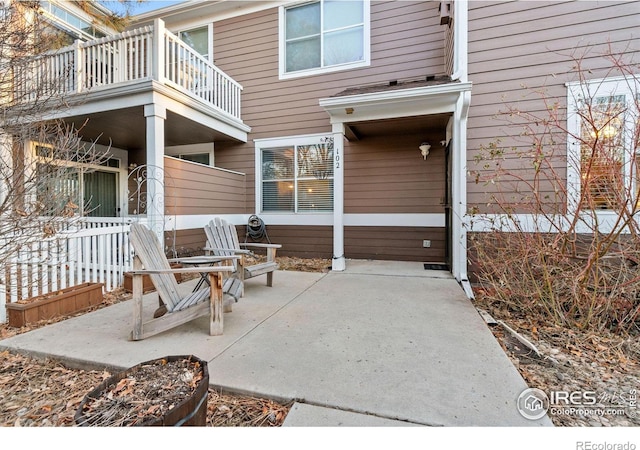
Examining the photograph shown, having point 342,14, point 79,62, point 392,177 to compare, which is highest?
point 342,14

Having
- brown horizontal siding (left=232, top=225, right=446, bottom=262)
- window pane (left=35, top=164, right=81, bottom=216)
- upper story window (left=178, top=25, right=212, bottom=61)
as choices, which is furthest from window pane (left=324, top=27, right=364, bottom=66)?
window pane (left=35, top=164, right=81, bottom=216)

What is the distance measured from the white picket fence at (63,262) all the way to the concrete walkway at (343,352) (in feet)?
2.17

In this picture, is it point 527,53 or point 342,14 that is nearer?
point 527,53

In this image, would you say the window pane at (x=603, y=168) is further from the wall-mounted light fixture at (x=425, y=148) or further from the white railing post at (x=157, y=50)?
the white railing post at (x=157, y=50)

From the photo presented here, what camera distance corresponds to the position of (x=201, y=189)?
5.71 m

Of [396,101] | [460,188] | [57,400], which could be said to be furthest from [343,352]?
[396,101]

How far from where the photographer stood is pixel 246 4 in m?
6.74

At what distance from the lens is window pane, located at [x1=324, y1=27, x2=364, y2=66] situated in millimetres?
6154

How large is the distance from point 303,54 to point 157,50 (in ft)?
10.0

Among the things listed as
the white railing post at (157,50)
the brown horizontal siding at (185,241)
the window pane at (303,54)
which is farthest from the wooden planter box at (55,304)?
the window pane at (303,54)

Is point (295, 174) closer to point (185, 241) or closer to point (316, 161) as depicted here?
point (316, 161)

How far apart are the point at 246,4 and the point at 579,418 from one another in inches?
333

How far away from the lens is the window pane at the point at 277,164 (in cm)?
659
